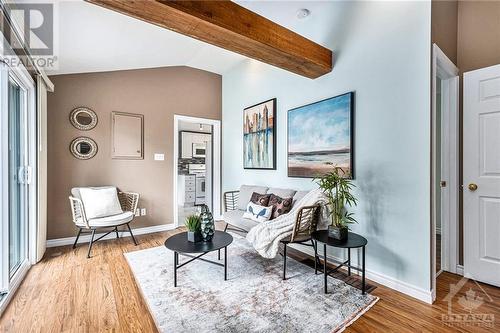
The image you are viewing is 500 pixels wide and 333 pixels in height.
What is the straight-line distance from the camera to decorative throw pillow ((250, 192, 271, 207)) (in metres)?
3.25

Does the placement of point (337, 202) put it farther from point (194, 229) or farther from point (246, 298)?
point (194, 229)

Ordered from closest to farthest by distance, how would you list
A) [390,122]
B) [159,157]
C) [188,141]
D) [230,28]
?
[230,28] → [390,122] → [159,157] → [188,141]

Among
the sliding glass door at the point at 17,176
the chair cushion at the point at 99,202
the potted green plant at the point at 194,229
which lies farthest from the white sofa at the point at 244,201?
the sliding glass door at the point at 17,176

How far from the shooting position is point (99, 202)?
10.9ft

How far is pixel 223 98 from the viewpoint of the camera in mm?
4938

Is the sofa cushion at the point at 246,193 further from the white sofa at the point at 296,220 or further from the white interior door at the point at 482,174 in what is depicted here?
the white interior door at the point at 482,174

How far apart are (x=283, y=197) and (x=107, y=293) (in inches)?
83.2

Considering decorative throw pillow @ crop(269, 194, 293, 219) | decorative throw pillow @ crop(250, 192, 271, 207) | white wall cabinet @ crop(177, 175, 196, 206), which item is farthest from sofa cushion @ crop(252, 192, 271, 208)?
white wall cabinet @ crop(177, 175, 196, 206)

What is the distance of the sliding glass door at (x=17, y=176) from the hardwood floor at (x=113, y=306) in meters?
0.26

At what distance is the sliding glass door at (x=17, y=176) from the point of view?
227 centimetres

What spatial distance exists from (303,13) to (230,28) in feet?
4.73

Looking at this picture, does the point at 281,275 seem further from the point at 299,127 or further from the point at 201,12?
the point at 201,12

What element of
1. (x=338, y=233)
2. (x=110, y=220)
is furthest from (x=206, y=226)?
(x=110, y=220)

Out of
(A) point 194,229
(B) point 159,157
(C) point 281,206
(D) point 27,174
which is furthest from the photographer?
(B) point 159,157
